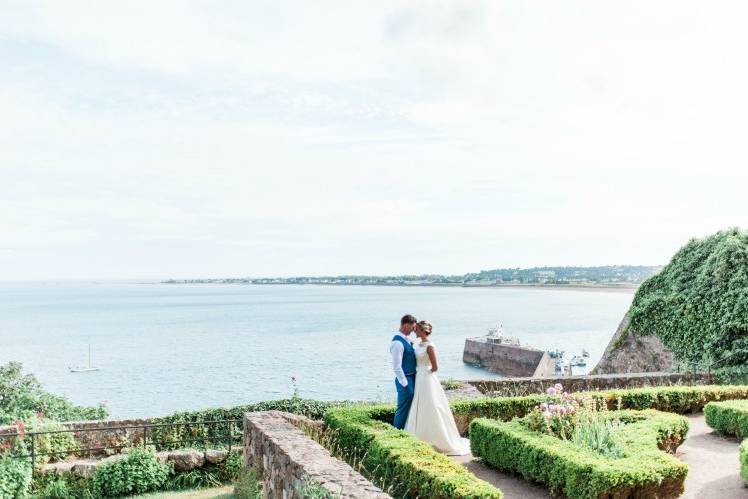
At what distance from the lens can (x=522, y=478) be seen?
969 cm

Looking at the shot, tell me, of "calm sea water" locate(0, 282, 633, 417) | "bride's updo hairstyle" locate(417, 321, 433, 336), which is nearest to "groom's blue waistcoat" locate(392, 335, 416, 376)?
"bride's updo hairstyle" locate(417, 321, 433, 336)

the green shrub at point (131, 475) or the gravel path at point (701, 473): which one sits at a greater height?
the gravel path at point (701, 473)

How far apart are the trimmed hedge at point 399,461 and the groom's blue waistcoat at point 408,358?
94cm

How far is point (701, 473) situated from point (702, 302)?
1413 centimetres

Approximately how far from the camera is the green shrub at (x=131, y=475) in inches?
464

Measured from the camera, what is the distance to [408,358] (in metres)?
10.9

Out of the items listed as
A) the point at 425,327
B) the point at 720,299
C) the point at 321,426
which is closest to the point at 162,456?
the point at 321,426

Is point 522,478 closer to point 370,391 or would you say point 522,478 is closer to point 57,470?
point 57,470

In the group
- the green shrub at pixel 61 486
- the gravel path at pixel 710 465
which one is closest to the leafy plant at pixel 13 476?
the green shrub at pixel 61 486

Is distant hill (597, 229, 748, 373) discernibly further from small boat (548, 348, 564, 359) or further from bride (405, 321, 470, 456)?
small boat (548, 348, 564, 359)

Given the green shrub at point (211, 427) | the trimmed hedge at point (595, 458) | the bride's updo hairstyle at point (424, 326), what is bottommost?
the green shrub at point (211, 427)

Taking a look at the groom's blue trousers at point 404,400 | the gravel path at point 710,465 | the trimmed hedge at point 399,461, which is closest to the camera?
the trimmed hedge at point 399,461

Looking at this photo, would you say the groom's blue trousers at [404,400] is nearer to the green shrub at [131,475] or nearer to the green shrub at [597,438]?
the green shrub at [597,438]

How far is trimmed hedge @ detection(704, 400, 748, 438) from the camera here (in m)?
11.3
